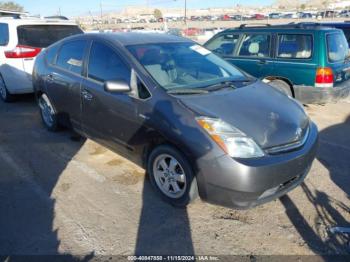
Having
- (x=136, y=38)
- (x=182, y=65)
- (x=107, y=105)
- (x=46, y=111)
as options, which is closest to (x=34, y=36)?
(x=46, y=111)

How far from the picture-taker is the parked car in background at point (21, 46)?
6.26 m

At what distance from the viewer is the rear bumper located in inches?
215

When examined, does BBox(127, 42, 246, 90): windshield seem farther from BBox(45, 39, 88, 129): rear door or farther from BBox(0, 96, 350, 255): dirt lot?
BBox(0, 96, 350, 255): dirt lot

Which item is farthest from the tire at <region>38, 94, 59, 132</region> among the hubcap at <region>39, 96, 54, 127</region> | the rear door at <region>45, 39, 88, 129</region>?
the rear door at <region>45, 39, 88, 129</region>

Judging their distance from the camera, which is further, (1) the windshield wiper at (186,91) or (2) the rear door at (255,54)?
(2) the rear door at (255,54)

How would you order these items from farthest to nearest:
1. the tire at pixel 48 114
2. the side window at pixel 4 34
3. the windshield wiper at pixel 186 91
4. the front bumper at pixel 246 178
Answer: the side window at pixel 4 34, the tire at pixel 48 114, the windshield wiper at pixel 186 91, the front bumper at pixel 246 178

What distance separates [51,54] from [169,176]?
299 cm

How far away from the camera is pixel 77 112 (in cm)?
415

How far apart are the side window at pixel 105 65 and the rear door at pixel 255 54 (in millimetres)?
3408

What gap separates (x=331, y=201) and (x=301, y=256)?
3.26 ft

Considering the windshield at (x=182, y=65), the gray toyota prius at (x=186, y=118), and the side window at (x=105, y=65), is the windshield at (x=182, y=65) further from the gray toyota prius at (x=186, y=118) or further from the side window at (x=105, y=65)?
the side window at (x=105, y=65)

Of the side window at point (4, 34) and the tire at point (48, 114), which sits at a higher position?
the side window at point (4, 34)

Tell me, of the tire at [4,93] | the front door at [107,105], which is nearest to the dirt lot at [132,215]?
the front door at [107,105]

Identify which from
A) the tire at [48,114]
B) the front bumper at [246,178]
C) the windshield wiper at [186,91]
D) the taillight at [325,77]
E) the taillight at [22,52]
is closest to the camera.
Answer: the front bumper at [246,178]
